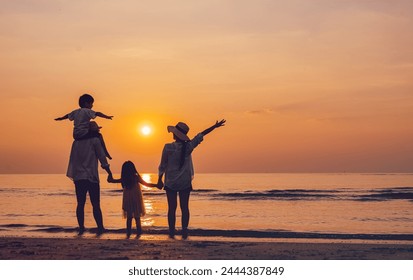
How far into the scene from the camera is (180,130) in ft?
35.3

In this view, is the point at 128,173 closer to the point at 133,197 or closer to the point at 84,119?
the point at 133,197

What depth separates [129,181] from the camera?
11.2m

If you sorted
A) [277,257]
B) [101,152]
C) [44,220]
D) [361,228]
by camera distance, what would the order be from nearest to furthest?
[277,257] → [101,152] → [361,228] → [44,220]

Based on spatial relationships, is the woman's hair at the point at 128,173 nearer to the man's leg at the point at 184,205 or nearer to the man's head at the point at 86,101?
the man's leg at the point at 184,205

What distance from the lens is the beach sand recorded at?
27.8 ft

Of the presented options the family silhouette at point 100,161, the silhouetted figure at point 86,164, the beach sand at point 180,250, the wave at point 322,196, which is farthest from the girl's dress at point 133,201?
the wave at point 322,196

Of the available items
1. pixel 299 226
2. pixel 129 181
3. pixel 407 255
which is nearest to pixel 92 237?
pixel 129 181

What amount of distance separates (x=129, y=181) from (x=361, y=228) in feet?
31.0

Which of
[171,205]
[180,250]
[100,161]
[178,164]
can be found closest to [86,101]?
[100,161]

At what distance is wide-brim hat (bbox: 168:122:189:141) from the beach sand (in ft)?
5.88

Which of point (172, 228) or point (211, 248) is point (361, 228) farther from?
point (211, 248)

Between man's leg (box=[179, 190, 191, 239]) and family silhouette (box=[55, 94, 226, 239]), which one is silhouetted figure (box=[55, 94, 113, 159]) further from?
man's leg (box=[179, 190, 191, 239])

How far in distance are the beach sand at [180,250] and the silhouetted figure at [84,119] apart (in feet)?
5.78

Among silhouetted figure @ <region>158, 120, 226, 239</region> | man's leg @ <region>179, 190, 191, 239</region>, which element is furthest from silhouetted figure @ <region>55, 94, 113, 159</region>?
man's leg @ <region>179, 190, 191, 239</region>
